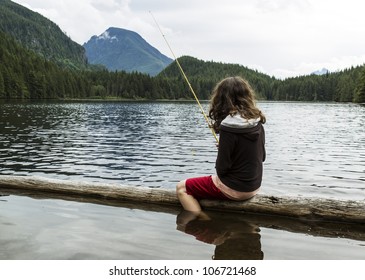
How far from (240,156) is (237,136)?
0.37 meters

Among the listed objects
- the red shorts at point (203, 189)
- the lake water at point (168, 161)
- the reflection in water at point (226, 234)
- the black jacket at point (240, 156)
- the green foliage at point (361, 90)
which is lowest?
the lake water at point (168, 161)

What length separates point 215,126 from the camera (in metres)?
6.52

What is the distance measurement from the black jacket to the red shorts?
0.99 feet

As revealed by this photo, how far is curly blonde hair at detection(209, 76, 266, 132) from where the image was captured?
6191 millimetres

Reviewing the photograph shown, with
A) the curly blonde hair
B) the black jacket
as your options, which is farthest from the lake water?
the curly blonde hair

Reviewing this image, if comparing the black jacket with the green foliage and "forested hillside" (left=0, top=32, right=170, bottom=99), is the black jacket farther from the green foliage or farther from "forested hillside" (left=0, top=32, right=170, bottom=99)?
"forested hillside" (left=0, top=32, right=170, bottom=99)

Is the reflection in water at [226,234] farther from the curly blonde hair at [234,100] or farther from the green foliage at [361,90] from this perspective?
the green foliage at [361,90]

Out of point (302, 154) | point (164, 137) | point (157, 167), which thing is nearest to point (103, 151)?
point (157, 167)

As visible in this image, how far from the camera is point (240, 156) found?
6246mm

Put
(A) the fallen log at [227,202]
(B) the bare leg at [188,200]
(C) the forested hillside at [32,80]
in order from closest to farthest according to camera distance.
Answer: (A) the fallen log at [227,202] → (B) the bare leg at [188,200] → (C) the forested hillside at [32,80]

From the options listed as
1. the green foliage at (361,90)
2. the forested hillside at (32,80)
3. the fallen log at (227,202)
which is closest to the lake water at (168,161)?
the fallen log at (227,202)

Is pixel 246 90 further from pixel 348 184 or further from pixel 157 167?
pixel 157 167

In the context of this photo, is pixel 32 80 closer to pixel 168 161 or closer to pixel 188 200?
pixel 168 161

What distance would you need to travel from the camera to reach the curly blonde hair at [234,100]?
6.19 meters
